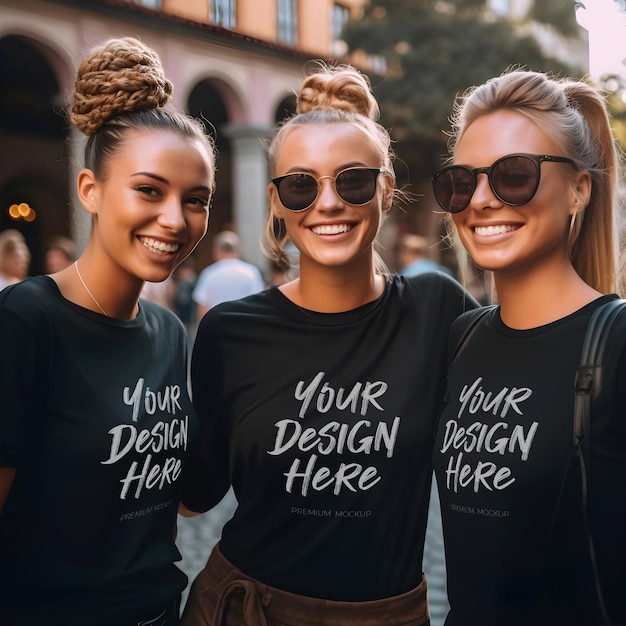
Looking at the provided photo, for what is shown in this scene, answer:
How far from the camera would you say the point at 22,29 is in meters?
10.8

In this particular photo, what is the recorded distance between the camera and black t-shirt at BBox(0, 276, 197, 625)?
1962 millimetres

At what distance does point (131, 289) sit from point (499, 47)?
60.8 feet

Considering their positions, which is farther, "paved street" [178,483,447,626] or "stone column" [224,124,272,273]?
"stone column" [224,124,272,273]

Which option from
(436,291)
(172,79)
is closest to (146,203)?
(436,291)

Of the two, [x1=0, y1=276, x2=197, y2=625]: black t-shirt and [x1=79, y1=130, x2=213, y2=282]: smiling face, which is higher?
[x1=79, y1=130, x2=213, y2=282]: smiling face

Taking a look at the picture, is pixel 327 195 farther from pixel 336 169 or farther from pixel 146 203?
pixel 146 203

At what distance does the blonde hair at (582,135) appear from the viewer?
6.94 ft

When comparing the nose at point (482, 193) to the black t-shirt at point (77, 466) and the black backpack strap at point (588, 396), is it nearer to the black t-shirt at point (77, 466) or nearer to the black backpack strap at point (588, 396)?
the black backpack strap at point (588, 396)

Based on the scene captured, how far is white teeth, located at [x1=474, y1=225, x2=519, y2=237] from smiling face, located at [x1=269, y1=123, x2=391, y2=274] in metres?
0.42

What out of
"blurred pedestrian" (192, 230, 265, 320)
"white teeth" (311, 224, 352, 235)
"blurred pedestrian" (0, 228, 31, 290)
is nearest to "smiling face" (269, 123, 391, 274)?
"white teeth" (311, 224, 352, 235)

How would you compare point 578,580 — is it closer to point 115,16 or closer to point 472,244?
point 472,244

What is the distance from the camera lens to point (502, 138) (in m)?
2.11

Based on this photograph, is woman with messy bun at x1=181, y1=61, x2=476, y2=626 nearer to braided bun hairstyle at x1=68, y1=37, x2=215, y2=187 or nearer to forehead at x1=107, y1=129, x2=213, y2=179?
forehead at x1=107, y1=129, x2=213, y2=179

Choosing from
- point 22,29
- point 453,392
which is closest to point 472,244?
point 453,392
